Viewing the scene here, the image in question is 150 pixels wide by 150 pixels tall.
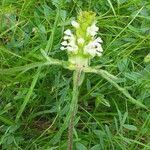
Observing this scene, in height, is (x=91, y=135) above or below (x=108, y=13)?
below

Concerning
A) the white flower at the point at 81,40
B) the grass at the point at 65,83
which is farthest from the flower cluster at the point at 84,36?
the grass at the point at 65,83

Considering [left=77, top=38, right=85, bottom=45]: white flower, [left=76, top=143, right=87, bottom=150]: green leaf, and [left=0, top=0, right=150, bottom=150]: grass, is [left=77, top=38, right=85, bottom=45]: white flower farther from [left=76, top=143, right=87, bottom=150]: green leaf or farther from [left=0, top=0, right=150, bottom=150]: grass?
[left=76, top=143, right=87, bottom=150]: green leaf

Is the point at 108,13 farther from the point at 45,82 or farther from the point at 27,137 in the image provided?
the point at 27,137

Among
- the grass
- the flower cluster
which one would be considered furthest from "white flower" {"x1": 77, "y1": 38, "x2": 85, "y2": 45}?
the grass

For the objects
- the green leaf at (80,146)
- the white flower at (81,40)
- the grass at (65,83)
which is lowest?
the green leaf at (80,146)

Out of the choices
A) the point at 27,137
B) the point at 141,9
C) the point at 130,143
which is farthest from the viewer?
the point at 141,9

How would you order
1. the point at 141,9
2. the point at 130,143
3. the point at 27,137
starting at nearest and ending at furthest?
the point at 130,143, the point at 27,137, the point at 141,9

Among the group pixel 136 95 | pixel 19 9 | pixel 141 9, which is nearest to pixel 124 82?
pixel 136 95

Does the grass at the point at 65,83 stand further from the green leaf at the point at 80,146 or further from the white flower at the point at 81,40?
the white flower at the point at 81,40
